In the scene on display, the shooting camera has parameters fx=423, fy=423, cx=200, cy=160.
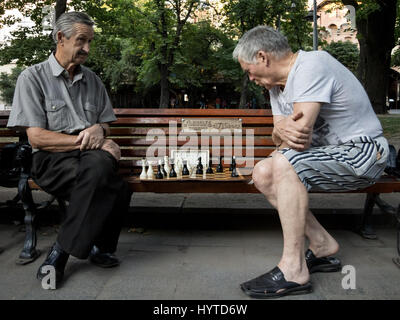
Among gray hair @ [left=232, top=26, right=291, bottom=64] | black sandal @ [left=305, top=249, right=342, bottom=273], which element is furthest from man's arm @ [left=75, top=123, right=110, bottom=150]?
black sandal @ [left=305, top=249, right=342, bottom=273]

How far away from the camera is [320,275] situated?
270cm

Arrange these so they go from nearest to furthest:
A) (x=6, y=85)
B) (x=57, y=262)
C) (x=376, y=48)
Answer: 1. (x=57, y=262)
2. (x=376, y=48)
3. (x=6, y=85)

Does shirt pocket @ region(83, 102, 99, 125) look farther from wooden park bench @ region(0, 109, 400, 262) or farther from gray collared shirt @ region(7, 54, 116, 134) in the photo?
wooden park bench @ region(0, 109, 400, 262)

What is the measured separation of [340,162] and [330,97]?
38cm

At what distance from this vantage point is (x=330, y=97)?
246 centimetres

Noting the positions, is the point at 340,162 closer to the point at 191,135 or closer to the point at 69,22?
the point at 191,135

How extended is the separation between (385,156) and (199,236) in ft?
5.37

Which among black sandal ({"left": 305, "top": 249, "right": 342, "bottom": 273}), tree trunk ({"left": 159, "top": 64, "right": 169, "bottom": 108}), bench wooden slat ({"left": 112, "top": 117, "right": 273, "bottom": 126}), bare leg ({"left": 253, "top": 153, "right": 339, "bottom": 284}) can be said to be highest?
tree trunk ({"left": 159, "top": 64, "right": 169, "bottom": 108})

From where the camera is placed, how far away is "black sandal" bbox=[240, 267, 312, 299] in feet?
7.77

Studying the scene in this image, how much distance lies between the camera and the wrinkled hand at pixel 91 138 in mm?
2842

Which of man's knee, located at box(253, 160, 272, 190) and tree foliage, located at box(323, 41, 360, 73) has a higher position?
tree foliage, located at box(323, 41, 360, 73)

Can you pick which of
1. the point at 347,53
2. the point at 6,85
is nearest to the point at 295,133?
the point at 347,53

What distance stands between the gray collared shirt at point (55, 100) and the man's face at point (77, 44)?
0.11 meters

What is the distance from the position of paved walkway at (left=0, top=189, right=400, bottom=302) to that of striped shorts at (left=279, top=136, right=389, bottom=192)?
592 millimetres
